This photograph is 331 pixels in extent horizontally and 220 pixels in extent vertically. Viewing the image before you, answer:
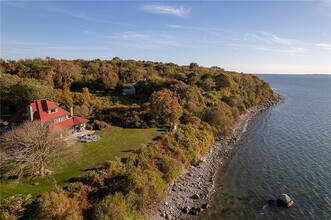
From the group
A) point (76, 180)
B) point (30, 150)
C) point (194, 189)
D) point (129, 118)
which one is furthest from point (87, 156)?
point (129, 118)

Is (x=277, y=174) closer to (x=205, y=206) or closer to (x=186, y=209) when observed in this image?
(x=205, y=206)

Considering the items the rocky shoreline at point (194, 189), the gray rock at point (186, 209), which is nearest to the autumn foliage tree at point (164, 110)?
the rocky shoreline at point (194, 189)

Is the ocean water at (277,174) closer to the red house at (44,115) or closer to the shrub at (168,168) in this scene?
the shrub at (168,168)

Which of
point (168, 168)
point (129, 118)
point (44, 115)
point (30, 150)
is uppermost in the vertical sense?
point (44, 115)

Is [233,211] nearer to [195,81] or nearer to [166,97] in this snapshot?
[166,97]

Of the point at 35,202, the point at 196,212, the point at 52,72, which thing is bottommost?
the point at 196,212

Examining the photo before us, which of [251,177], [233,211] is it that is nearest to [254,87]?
[251,177]
